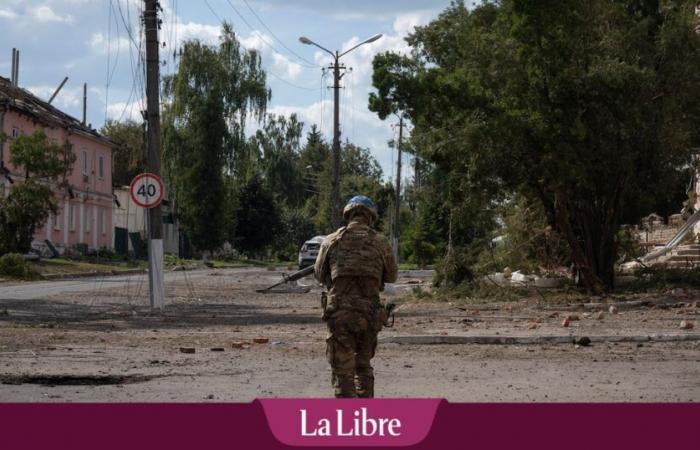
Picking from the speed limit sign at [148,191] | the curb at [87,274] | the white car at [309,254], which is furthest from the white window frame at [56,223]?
the speed limit sign at [148,191]

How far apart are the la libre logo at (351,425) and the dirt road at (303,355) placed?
3441mm

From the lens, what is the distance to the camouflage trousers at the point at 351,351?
9.51 meters

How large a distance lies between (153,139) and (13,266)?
1915 centimetres

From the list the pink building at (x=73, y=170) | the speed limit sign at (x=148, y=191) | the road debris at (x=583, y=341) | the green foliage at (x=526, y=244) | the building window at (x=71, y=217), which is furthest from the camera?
the building window at (x=71, y=217)

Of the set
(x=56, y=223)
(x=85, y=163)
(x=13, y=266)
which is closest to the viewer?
(x=13, y=266)

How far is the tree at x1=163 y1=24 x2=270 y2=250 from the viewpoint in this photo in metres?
71.6

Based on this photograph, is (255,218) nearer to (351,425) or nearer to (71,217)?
(71,217)

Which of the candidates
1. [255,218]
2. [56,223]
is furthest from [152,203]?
[255,218]

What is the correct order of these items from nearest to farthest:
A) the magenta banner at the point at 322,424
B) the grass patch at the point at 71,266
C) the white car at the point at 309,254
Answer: the magenta banner at the point at 322,424
the grass patch at the point at 71,266
the white car at the point at 309,254

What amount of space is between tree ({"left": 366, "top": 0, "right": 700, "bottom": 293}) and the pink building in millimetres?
29994

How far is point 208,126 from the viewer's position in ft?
235

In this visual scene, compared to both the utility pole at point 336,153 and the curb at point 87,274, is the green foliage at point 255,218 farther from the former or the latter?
the utility pole at point 336,153

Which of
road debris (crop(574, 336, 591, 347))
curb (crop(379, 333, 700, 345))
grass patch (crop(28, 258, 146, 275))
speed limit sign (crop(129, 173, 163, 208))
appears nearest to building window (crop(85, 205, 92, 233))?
grass patch (crop(28, 258, 146, 275))

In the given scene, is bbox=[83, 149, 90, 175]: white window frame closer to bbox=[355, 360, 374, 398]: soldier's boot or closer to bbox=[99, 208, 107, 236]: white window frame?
bbox=[99, 208, 107, 236]: white window frame
